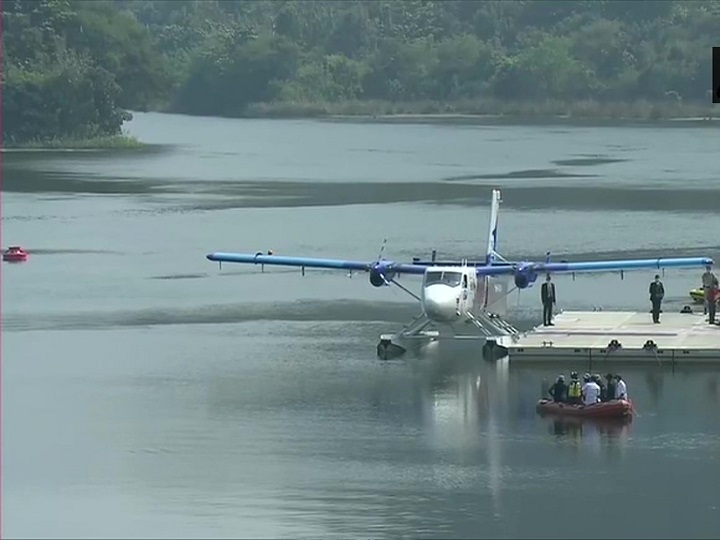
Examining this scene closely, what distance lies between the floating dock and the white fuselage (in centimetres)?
138

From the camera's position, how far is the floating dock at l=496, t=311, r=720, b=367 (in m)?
43.2

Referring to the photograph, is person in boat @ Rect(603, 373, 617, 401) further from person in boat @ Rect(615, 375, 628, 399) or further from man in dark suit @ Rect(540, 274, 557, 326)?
man in dark suit @ Rect(540, 274, 557, 326)

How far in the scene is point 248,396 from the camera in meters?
41.5

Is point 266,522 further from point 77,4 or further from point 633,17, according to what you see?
point 633,17

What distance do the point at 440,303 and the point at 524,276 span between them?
2606 millimetres

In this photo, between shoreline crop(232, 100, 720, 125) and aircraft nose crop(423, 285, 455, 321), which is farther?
shoreline crop(232, 100, 720, 125)

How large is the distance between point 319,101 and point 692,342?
476 ft

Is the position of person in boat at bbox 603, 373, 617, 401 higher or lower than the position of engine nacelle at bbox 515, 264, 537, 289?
lower

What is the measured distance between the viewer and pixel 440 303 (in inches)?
1706

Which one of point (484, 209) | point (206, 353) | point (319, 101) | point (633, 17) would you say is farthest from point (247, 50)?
point (206, 353)

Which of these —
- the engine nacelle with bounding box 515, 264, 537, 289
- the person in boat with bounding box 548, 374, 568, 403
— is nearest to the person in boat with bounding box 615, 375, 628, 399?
the person in boat with bounding box 548, 374, 568, 403

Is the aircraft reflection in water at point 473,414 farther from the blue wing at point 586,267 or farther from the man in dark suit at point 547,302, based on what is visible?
the man in dark suit at point 547,302

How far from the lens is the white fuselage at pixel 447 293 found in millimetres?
43406

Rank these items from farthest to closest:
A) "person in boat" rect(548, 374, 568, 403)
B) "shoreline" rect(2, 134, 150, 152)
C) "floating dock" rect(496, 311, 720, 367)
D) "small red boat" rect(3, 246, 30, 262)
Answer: "shoreline" rect(2, 134, 150, 152) → "small red boat" rect(3, 246, 30, 262) → "floating dock" rect(496, 311, 720, 367) → "person in boat" rect(548, 374, 568, 403)
